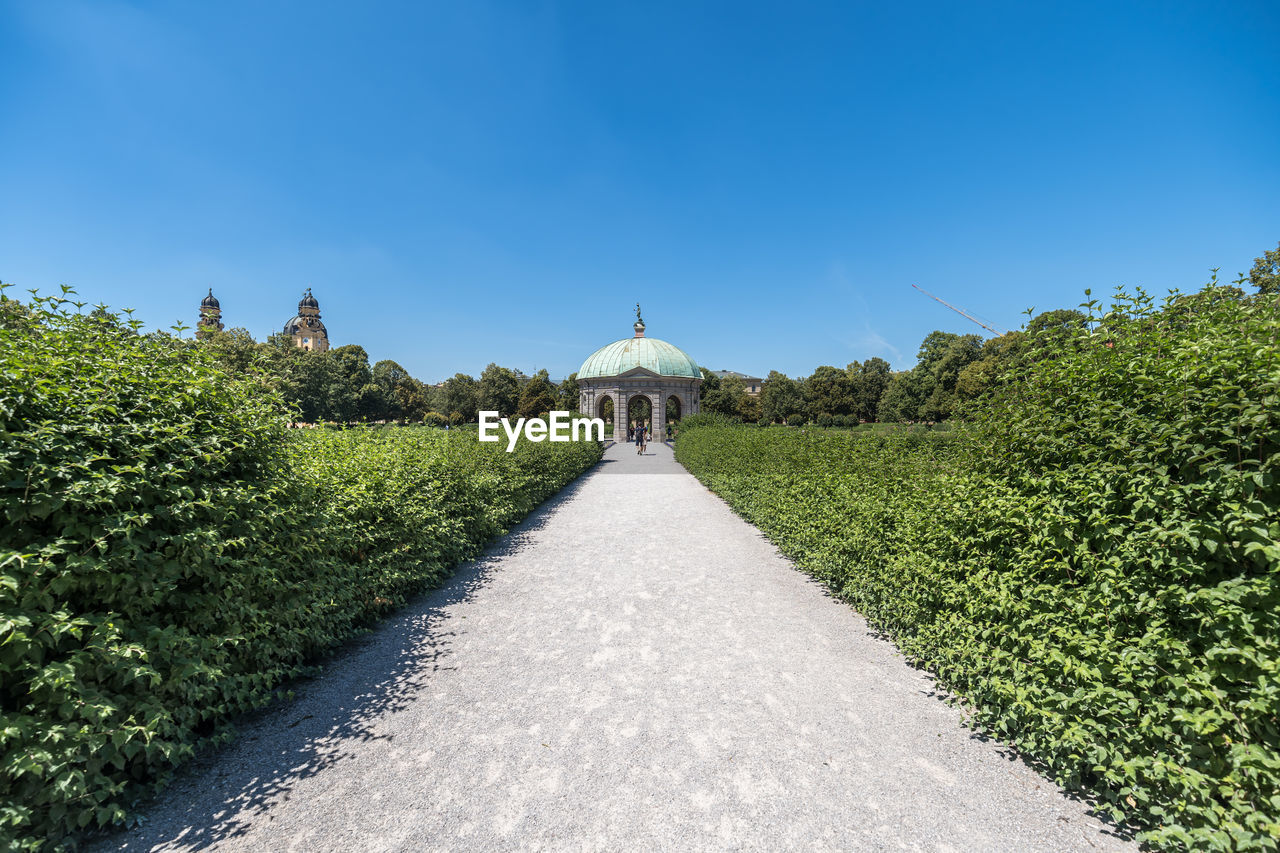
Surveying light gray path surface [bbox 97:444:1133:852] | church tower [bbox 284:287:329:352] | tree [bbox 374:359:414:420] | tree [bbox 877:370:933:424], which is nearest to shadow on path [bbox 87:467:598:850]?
light gray path surface [bbox 97:444:1133:852]

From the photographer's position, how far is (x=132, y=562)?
2639 millimetres

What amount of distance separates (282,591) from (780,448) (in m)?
7.66

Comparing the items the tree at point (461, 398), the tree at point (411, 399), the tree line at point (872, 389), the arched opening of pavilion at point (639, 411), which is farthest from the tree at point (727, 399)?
the tree at point (411, 399)

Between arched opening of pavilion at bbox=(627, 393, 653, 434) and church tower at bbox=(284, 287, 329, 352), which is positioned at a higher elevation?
church tower at bbox=(284, 287, 329, 352)

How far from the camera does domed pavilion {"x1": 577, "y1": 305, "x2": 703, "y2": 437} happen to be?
45594 millimetres

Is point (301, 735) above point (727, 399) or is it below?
below

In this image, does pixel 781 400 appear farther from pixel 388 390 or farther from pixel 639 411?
pixel 388 390

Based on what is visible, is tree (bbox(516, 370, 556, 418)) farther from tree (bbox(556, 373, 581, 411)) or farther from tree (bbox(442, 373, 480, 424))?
tree (bbox(442, 373, 480, 424))

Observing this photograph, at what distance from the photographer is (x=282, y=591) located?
3.80m

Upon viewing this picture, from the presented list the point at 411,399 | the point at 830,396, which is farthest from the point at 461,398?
the point at 830,396

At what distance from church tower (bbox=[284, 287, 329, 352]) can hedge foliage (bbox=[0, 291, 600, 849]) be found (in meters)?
103

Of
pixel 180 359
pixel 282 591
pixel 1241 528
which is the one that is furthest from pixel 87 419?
pixel 1241 528

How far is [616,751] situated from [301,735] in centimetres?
214

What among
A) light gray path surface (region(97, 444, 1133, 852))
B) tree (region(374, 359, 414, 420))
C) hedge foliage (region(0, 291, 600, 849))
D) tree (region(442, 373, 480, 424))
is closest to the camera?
hedge foliage (region(0, 291, 600, 849))
